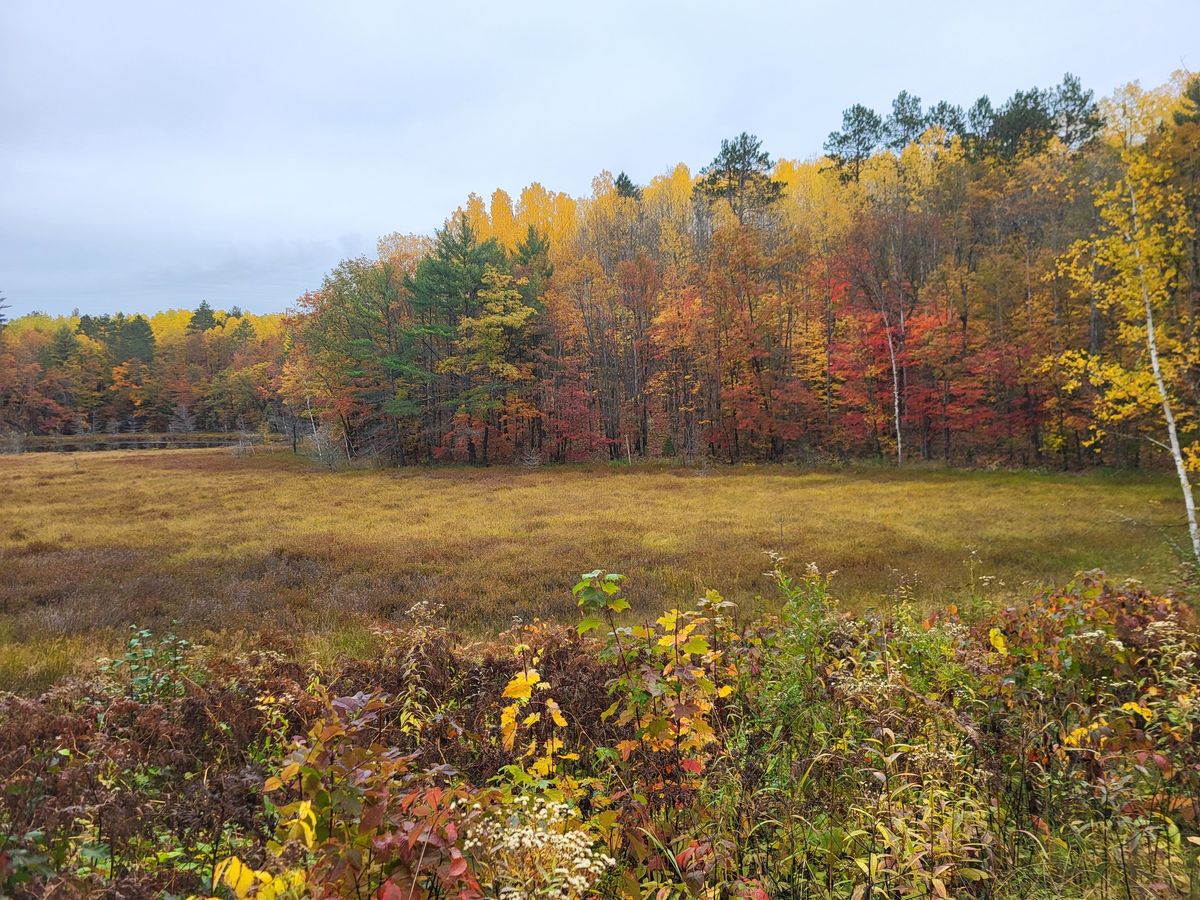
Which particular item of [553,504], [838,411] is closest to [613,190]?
[838,411]

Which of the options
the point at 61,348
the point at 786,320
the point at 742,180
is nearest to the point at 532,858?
the point at 786,320

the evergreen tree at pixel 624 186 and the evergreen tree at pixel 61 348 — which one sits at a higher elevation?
the evergreen tree at pixel 624 186

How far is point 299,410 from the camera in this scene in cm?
5150

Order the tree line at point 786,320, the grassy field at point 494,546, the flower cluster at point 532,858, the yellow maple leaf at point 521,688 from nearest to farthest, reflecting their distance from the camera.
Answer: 1. the flower cluster at point 532,858
2. the yellow maple leaf at point 521,688
3. the grassy field at point 494,546
4. the tree line at point 786,320

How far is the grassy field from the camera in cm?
837

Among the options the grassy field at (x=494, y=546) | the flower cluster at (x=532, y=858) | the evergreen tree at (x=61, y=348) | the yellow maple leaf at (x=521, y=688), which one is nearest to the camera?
the flower cluster at (x=532, y=858)

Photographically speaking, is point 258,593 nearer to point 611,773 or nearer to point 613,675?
point 613,675

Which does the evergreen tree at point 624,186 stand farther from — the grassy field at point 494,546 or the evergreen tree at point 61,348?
the evergreen tree at point 61,348

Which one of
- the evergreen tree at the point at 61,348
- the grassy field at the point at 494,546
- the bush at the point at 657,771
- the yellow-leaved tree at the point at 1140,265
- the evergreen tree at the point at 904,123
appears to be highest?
the evergreen tree at the point at 904,123

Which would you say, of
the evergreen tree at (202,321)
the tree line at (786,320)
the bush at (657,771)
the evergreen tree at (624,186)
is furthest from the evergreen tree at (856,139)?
the evergreen tree at (202,321)

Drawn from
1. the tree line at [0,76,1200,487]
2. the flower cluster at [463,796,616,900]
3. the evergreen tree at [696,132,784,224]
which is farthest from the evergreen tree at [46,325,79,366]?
the flower cluster at [463,796,616,900]

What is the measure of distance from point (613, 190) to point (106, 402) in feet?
245

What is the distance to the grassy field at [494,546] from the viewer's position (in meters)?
8.37

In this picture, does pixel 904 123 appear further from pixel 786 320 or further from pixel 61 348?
pixel 61 348
